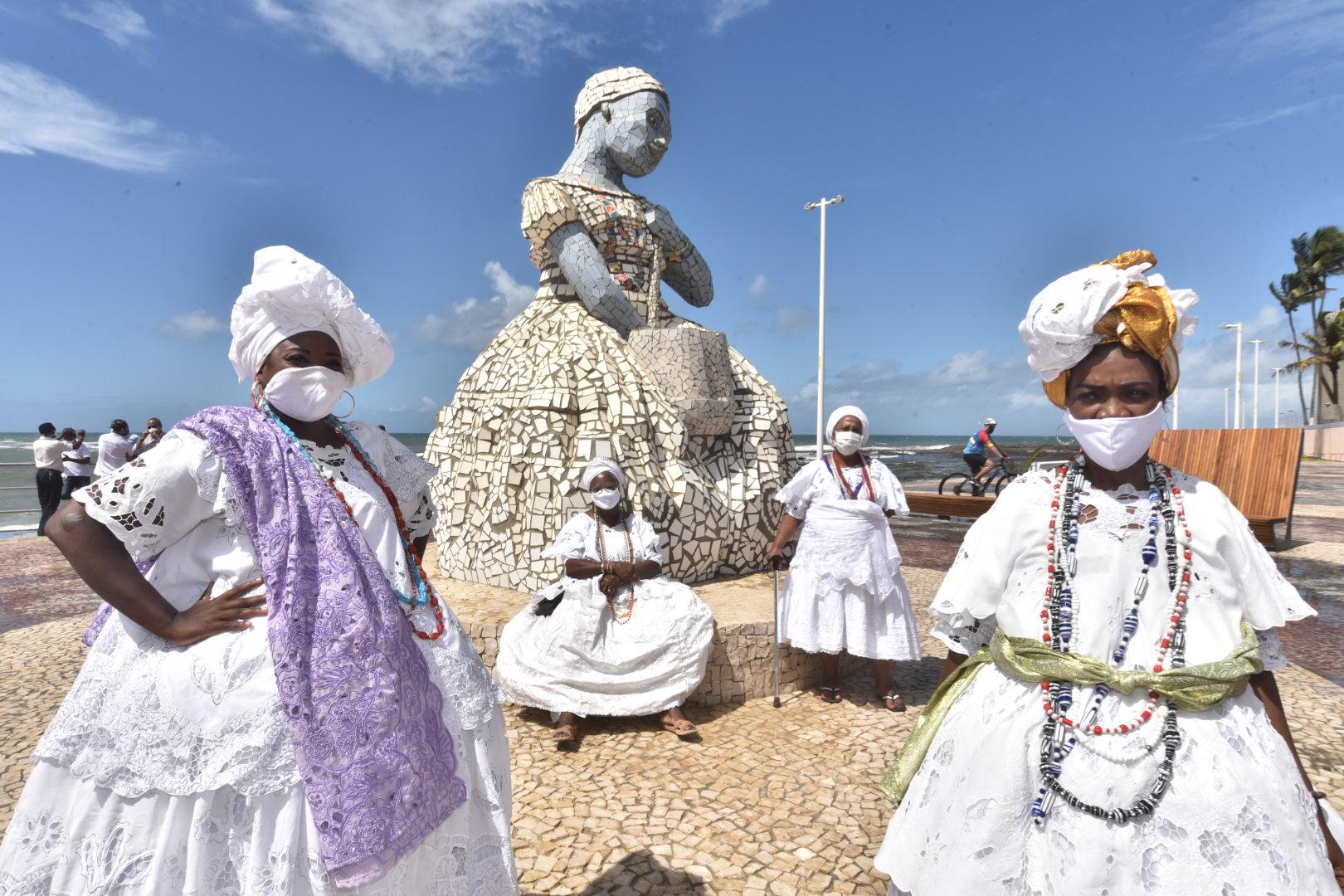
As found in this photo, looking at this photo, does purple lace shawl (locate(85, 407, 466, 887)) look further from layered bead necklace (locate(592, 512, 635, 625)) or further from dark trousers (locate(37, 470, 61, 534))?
dark trousers (locate(37, 470, 61, 534))

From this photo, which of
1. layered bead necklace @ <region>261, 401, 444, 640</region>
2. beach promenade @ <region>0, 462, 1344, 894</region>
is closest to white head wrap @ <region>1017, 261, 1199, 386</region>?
layered bead necklace @ <region>261, 401, 444, 640</region>

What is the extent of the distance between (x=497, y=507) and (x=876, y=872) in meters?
3.55

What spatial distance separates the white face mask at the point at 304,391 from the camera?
5.82ft

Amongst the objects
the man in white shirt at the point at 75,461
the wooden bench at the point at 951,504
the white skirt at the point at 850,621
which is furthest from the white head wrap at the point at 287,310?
the man in white shirt at the point at 75,461

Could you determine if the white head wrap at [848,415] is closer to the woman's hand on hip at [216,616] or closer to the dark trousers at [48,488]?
the woman's hand on hip at [216,616]

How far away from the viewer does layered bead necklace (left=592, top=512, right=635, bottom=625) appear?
427 centimetres

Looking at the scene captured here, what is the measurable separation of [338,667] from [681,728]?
280 centimetres

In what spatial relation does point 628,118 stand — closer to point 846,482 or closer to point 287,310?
point 846,482

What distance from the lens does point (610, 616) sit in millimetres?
4270

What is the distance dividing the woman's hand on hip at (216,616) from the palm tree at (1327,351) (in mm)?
45146

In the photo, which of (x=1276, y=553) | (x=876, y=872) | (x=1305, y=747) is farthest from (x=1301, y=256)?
(x=876, y=872)

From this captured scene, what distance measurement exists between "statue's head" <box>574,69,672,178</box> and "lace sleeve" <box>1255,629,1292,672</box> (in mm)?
5592

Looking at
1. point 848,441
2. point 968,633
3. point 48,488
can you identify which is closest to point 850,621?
point 848,441

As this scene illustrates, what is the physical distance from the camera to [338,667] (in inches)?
62.3
